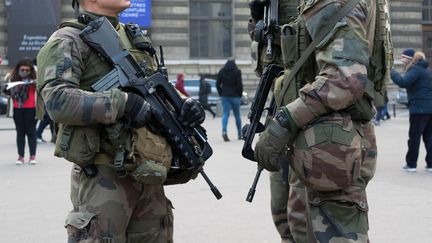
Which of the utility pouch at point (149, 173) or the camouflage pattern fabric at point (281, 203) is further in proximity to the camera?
the camouflage pattern fabric at point (281, 203)

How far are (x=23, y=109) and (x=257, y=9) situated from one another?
7.45 metres

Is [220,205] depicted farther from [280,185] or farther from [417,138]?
[417,138]

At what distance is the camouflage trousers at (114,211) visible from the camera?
3250mm

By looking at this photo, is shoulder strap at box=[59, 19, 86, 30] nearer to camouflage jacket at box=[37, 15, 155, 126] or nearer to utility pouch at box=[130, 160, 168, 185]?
camouflage jacket at box=[37, 15, 155, 126]

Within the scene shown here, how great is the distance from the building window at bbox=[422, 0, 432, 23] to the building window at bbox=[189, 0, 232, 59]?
381 inches

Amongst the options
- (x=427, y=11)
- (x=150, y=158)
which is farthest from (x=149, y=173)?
(x=427, y=11)

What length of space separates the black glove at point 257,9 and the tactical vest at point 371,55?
3.37ft

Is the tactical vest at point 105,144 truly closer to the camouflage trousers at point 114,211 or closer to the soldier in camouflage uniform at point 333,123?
the camouflage trousers at point 114,211

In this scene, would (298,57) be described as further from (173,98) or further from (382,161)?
(382,161)

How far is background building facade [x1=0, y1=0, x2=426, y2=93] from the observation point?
30203 millimetres

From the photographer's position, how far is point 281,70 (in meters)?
4.10

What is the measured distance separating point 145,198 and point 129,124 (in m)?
0.42

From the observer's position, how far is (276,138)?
327cm

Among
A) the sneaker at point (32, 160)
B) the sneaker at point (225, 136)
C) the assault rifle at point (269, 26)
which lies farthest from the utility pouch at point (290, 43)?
the sneaker at point (225, 136)
